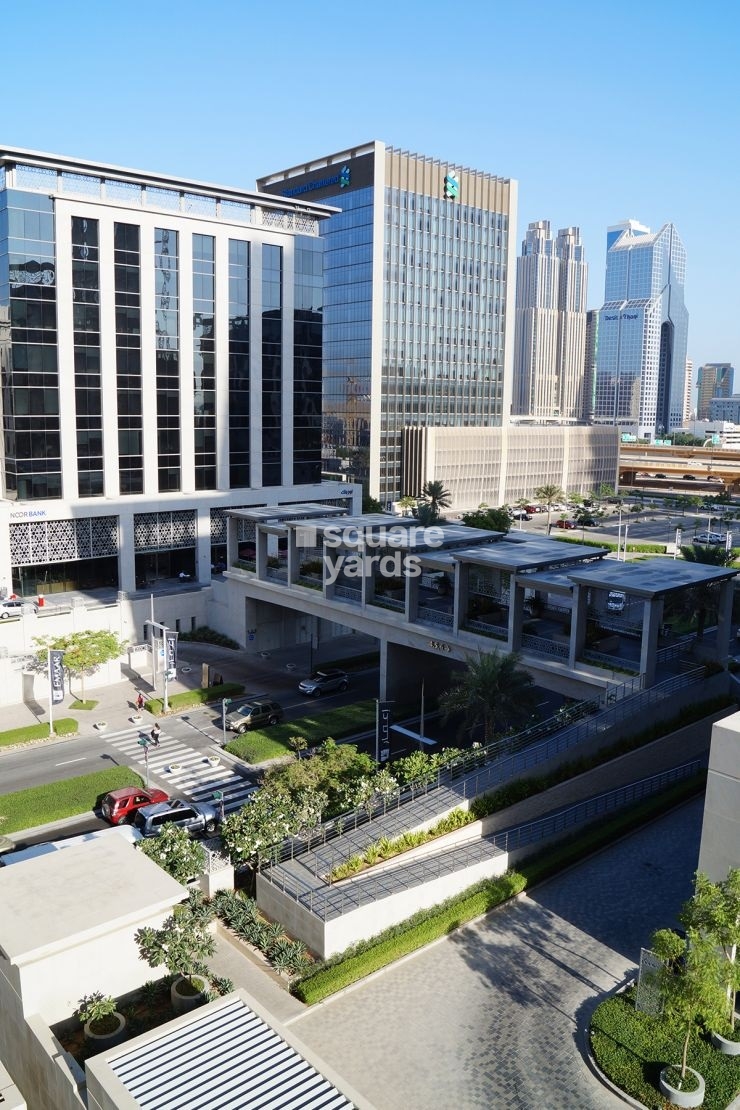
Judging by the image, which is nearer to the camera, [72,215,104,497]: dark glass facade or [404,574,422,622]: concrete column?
[404,574,422,622]: concrete column

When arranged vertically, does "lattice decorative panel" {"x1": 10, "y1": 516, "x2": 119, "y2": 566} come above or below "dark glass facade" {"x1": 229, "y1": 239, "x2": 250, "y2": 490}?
below

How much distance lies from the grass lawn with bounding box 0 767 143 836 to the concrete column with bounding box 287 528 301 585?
17.8m

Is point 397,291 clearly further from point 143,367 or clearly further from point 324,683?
point 324,683

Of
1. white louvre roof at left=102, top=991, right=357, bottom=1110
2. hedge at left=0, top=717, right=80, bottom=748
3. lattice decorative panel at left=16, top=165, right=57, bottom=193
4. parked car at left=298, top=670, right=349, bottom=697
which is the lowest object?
hedge at left=0, top=717, right=80, bottom=748

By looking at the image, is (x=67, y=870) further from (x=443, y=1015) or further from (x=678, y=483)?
(x=678, y=483)

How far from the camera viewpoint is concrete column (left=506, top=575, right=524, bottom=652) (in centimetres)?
4047

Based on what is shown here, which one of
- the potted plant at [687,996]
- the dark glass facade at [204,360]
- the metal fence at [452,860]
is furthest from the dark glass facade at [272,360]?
the potted plant at [687,996]

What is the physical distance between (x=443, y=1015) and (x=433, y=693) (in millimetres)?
26963

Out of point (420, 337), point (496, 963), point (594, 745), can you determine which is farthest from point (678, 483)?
point (496, 963)

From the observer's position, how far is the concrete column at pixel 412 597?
45.3 meters

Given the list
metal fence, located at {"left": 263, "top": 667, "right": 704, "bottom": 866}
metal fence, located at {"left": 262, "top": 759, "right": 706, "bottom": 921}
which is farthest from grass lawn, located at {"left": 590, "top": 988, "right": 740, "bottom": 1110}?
metal fence, located at {"left": 263, "top": 667, "right": 704, "bottom": 866}

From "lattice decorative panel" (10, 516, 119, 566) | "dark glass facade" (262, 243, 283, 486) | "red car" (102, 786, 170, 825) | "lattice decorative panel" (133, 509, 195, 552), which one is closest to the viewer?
"red car" (102, 786, 170, 825)

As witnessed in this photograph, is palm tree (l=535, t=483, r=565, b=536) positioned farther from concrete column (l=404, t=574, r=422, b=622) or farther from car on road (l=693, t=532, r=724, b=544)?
concrete column (l=404, t=574, r=422, b=622)

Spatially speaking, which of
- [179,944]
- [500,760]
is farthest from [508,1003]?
[500,760]
